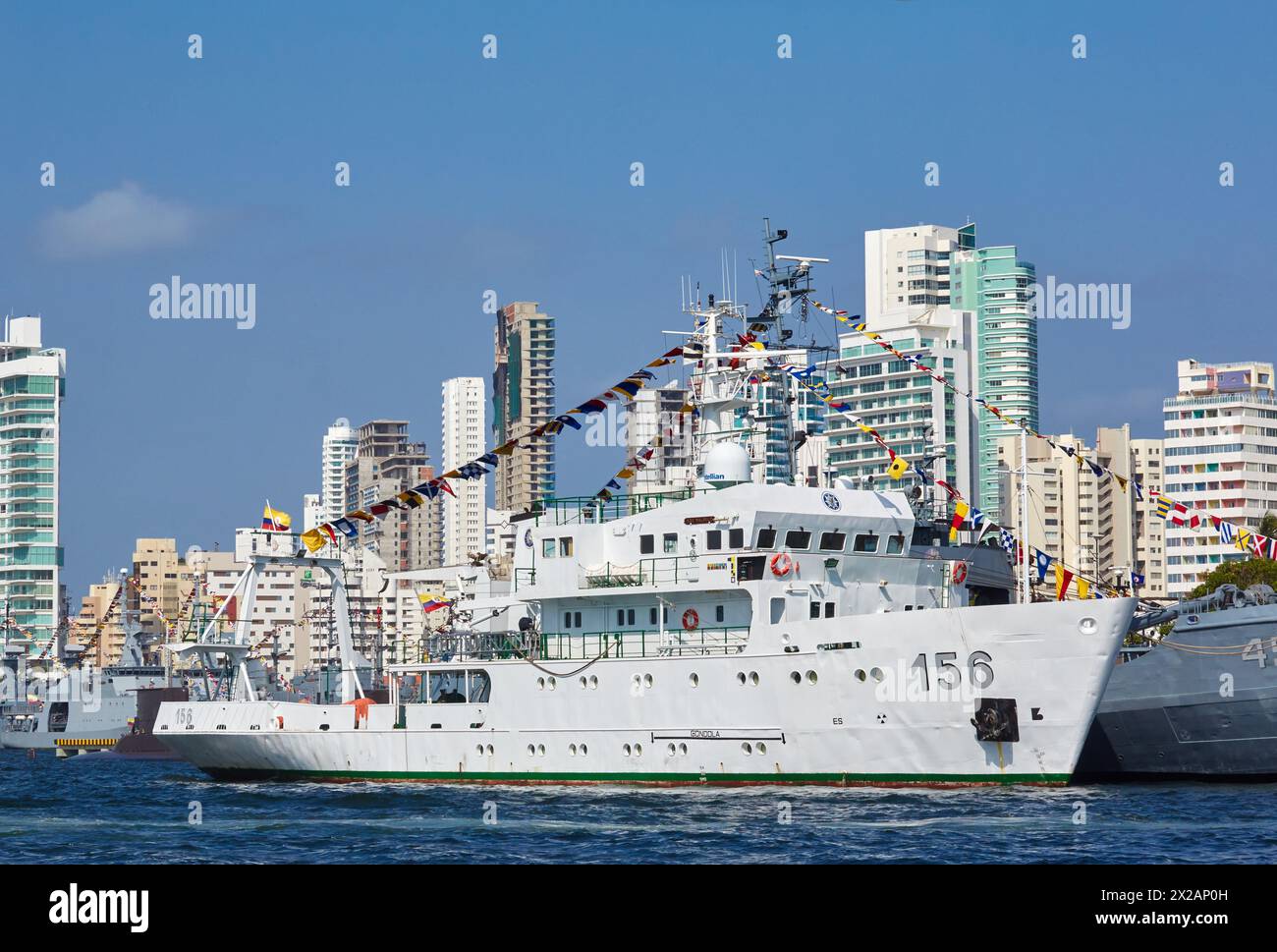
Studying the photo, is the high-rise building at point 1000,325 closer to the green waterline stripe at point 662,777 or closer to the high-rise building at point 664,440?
the high-rise building at point 664,440

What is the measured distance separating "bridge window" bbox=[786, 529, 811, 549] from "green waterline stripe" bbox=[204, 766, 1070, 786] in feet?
17.4

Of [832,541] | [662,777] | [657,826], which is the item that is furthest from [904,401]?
[657,826]

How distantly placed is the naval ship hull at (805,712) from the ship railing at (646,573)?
1984 mm

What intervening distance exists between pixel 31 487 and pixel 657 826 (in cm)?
13632

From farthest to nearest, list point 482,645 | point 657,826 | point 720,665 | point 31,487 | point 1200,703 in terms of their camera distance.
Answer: point 31,487, point 482,645, point 1200,703, point 720,665, point 657,826

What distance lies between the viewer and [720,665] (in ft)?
119

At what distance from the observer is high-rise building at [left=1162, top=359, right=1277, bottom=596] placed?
12100cm

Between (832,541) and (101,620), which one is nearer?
(832,541)

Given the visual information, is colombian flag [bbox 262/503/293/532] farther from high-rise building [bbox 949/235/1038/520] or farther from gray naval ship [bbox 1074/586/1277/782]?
high-rise building [bbox 949/235/1038/520]

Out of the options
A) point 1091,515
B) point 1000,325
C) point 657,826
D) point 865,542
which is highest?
point 1000,325

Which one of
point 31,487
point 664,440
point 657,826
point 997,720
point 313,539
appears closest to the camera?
point 657,826

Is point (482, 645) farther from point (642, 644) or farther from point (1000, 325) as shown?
point (1000, 325)
